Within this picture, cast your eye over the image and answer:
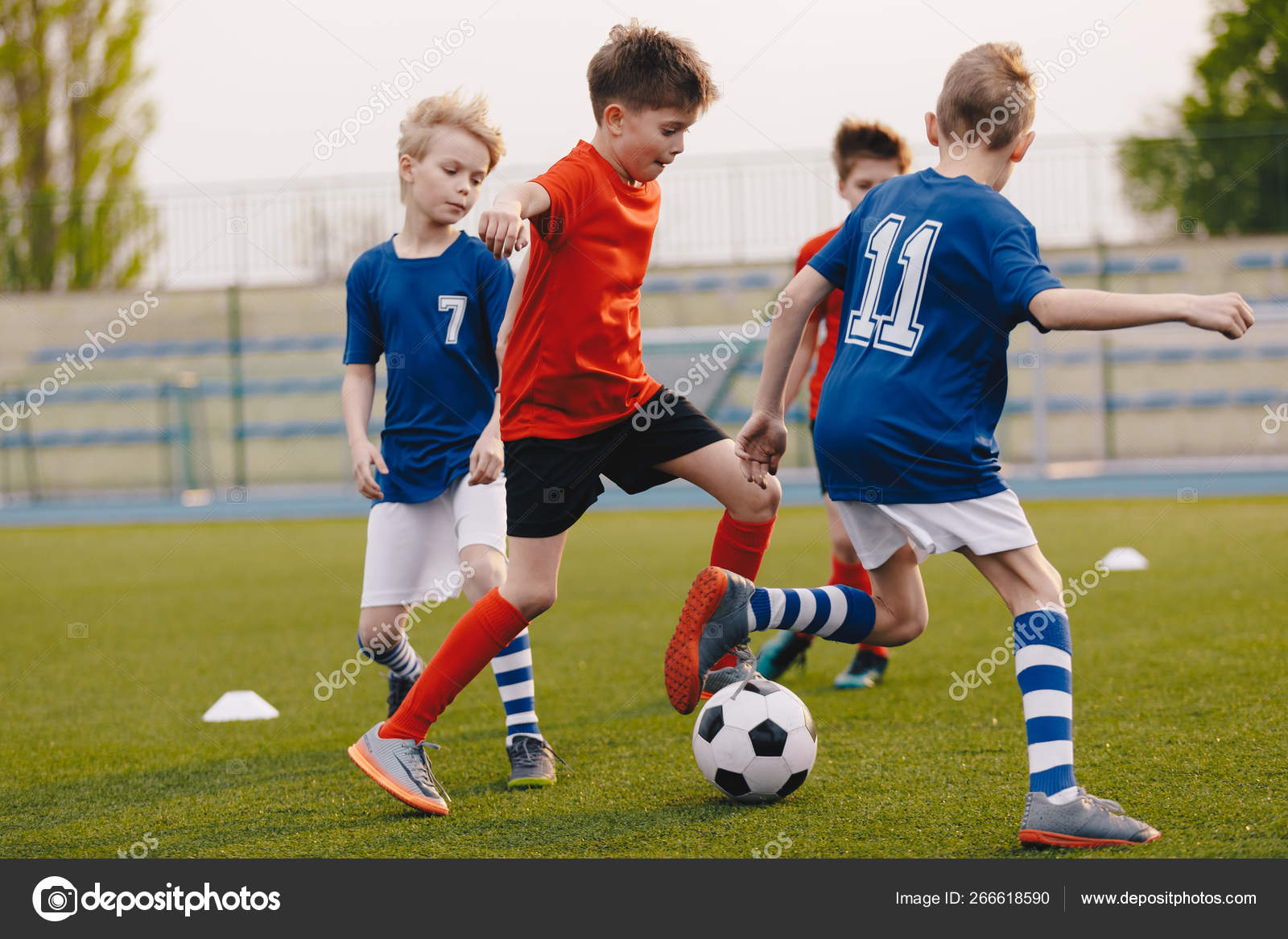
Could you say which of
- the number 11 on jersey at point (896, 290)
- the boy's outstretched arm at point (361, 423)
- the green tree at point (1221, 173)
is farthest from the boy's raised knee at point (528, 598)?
the green tree at point (1221, 173)

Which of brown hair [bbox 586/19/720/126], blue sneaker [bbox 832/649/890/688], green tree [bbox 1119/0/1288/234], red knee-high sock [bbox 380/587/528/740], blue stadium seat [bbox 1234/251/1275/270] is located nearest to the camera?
brown hair [bbox 586/19/720/126]

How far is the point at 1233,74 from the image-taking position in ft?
83.7

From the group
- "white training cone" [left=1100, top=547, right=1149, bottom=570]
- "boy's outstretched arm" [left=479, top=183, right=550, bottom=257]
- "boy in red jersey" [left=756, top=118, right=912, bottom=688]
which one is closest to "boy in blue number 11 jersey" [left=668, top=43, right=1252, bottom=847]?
"boy's outstretched arm" [left=479, top=183, right=550, bottom=257]

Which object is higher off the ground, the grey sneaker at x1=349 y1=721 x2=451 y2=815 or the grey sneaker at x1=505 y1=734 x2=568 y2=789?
the grey sneaker at x1=349 y1=721 x2=451 y2=815

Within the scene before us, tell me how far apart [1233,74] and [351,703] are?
26.4 meters

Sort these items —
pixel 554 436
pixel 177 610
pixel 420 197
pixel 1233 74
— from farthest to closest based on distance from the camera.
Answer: pixel 1233 74 → pixel 177 610 → pixel 420 197 → pixel 554 436

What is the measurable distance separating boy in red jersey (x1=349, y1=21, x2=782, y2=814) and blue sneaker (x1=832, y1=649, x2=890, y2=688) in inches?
52.5

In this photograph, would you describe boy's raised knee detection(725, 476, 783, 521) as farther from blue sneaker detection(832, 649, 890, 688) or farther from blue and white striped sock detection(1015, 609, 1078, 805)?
blue sneaker detection(832, 649, 890, 688)

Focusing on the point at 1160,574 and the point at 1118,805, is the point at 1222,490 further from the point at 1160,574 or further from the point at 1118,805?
the point at 1118,805

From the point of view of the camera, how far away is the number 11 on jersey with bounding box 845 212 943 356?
8.38ft

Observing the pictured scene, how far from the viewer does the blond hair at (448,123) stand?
337 centimetres

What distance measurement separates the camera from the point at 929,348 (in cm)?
255

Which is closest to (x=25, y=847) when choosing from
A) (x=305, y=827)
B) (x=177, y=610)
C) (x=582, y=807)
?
(x=305, y=827)

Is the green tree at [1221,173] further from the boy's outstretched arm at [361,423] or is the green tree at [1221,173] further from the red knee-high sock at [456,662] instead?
the red knee-high sock at [456,662]
